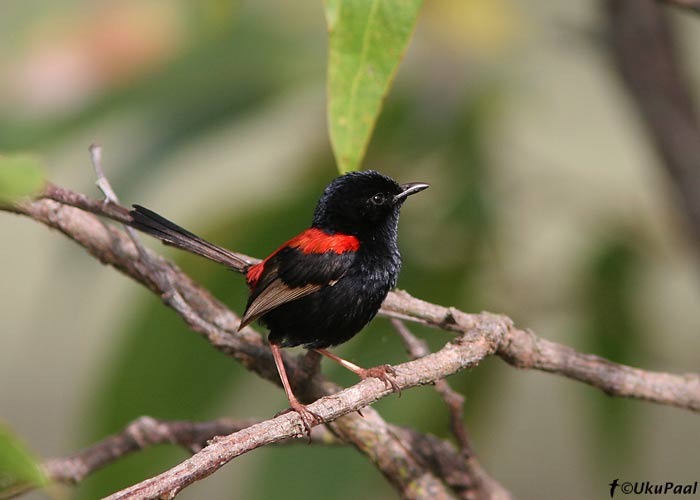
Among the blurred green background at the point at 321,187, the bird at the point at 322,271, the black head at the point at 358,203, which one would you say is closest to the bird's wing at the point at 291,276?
the bird at the point at 322,271

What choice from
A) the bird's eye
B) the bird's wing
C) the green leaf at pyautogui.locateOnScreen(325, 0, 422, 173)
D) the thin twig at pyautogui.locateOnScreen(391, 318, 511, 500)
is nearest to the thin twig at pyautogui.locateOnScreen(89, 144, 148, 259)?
the bird's wing

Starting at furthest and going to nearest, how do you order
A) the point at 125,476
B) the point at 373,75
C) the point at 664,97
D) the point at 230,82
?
the point at 230,82 < the point at 664,97 < the point at 125,476 < the point at 373,75

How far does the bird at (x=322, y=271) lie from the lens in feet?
6.03

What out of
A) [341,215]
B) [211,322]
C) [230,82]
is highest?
[230,82]

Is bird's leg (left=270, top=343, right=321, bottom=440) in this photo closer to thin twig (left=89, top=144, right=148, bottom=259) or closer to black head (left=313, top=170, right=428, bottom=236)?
thin twig (left=89, top=144, right=148, bottom=259)

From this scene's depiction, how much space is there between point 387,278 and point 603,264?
166cm

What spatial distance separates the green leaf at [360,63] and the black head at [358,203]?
51 centimetres

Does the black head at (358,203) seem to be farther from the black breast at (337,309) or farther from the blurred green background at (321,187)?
the blurred green background at (321,187)

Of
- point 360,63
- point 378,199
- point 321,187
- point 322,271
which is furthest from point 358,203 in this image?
point 321,187

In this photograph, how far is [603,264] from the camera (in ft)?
11.0

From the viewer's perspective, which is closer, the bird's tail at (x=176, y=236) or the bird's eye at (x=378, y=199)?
the bird's tail at (x=176, y=236)

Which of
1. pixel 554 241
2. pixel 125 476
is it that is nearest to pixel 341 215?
pixel 125 476

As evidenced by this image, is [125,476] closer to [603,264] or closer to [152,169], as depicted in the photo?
[152,169]

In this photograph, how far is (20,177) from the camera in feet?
2.64
